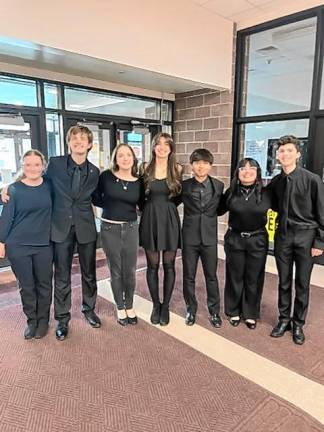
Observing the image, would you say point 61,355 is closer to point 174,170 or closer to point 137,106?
point 174,170

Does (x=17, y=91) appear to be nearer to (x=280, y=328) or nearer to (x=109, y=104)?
(x=109, y=104)

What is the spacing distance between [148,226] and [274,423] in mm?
1566

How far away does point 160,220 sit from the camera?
2.64 metres

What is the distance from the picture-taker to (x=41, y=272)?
102 inches

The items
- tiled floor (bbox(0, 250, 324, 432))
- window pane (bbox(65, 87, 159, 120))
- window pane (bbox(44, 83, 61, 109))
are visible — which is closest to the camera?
tiled floor (bbox(0, 250, 324, 432))

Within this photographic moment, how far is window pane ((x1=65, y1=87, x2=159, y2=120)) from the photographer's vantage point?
4.82 metres

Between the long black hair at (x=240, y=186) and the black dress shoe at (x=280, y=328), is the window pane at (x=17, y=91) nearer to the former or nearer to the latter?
the long black hair at (x=240, y=186)

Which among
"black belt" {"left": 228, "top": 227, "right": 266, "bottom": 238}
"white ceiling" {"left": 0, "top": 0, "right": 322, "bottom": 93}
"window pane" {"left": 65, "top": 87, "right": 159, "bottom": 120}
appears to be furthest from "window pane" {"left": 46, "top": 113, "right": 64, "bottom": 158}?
"black belt" {"left": 228, "top": 227, "right": 266, "bottom": 238}

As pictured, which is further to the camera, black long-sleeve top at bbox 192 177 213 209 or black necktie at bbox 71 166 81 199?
black long-sleeve top at bbox 192 177 213 209

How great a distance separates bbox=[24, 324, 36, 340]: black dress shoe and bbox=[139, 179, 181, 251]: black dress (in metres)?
1.15

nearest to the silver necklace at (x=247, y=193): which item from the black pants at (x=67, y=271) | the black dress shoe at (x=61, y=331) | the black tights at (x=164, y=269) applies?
the black tights at (x=164, y=269)

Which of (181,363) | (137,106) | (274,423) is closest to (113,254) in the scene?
(181,363)

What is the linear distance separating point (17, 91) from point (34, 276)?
114 inches

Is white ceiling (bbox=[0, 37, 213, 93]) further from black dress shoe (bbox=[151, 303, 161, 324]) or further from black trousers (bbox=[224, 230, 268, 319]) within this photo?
black dress shoe (bbox=[151, 303, 161, 324])
